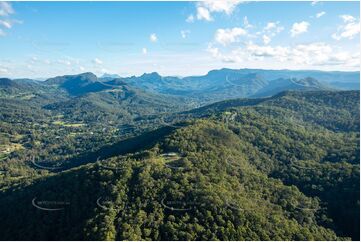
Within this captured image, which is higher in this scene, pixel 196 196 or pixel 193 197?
pixel 196 196

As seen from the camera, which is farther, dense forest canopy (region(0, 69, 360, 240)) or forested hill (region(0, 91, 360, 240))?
dense forest canopy (region(0, 69, 360, 240))

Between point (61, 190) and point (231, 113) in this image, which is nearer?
point (61, 190)

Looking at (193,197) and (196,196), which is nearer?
(193,197)

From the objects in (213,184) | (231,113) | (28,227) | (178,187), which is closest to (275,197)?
(213,184)

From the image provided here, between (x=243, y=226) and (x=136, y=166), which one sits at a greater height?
(x=136, y=166)

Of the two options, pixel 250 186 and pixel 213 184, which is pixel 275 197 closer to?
pixel 250 186

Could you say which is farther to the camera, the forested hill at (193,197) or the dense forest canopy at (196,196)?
the dense forest canopy at (196,196)

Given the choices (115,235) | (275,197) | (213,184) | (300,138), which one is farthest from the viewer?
(300,138)

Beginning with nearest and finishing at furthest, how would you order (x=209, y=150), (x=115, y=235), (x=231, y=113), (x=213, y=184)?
(x=115, y=235), (x=213, y=184), (x=209, y=150), (x=231, y=113)
